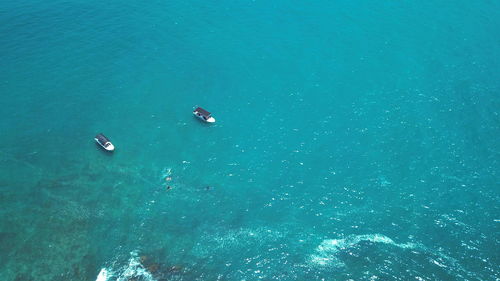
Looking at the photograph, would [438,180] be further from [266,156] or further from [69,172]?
[69,172]

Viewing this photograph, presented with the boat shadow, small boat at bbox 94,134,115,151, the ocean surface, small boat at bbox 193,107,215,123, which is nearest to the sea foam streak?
the ocean surface

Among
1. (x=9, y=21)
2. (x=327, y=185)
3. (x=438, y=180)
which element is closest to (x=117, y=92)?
(x=9, y=21)

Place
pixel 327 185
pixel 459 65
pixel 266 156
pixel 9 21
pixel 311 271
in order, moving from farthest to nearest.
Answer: pixel 9 21, pixel 459 65, pixel 266 156, pixel 327 185, pixel 311 271

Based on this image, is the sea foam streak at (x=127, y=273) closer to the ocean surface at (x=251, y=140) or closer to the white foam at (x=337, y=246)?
the ocean surface at (x=251, y=140)

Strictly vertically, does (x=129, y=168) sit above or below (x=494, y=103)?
below

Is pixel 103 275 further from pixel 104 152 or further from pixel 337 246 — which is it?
pixel 337 246

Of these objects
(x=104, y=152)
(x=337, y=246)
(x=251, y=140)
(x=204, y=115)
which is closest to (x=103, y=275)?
(x=104, y=152)

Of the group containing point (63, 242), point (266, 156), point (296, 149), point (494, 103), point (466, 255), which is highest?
point (494, 103)
